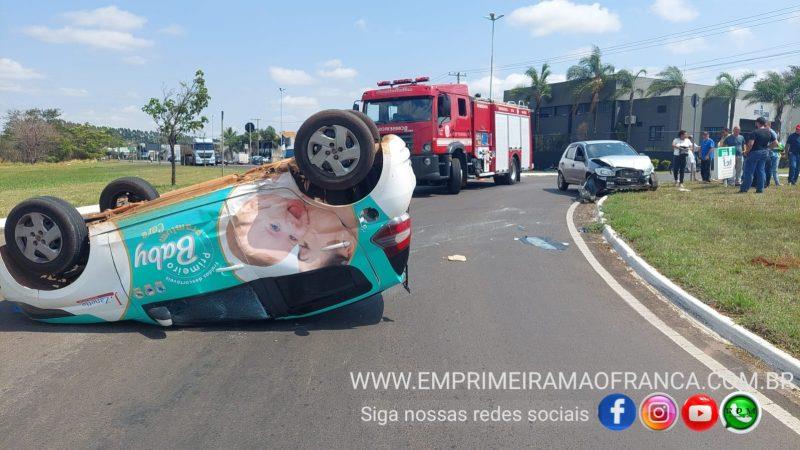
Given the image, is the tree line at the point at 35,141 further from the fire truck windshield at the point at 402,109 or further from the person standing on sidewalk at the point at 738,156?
the person standing on sidewalk at the point at 738,156

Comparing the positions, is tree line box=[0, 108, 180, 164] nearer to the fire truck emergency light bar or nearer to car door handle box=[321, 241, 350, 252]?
the fire truck emergency light bar

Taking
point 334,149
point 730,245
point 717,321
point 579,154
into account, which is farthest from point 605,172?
point 334,149

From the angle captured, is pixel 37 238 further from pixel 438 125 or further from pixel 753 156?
pixel 753 156

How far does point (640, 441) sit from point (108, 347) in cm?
430

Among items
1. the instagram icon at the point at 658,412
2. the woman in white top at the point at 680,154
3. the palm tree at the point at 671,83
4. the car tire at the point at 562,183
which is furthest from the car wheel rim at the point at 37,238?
the palm tree at the point at 671,83

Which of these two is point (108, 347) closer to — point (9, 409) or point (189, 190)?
point (9, 409)

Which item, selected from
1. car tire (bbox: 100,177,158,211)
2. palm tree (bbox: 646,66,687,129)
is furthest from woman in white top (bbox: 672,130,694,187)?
palm tree (bbox: 646,66,687,129)

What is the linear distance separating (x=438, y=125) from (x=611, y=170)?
4877 mm

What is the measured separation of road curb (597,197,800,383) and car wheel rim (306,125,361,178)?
3.64 meters

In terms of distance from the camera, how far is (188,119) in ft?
77.8

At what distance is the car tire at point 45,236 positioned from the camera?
17.6ft

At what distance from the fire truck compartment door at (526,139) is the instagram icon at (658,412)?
68.7ft

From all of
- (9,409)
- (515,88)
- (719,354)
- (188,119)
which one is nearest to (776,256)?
(719,354)

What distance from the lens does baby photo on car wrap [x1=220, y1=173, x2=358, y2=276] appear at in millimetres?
5316
